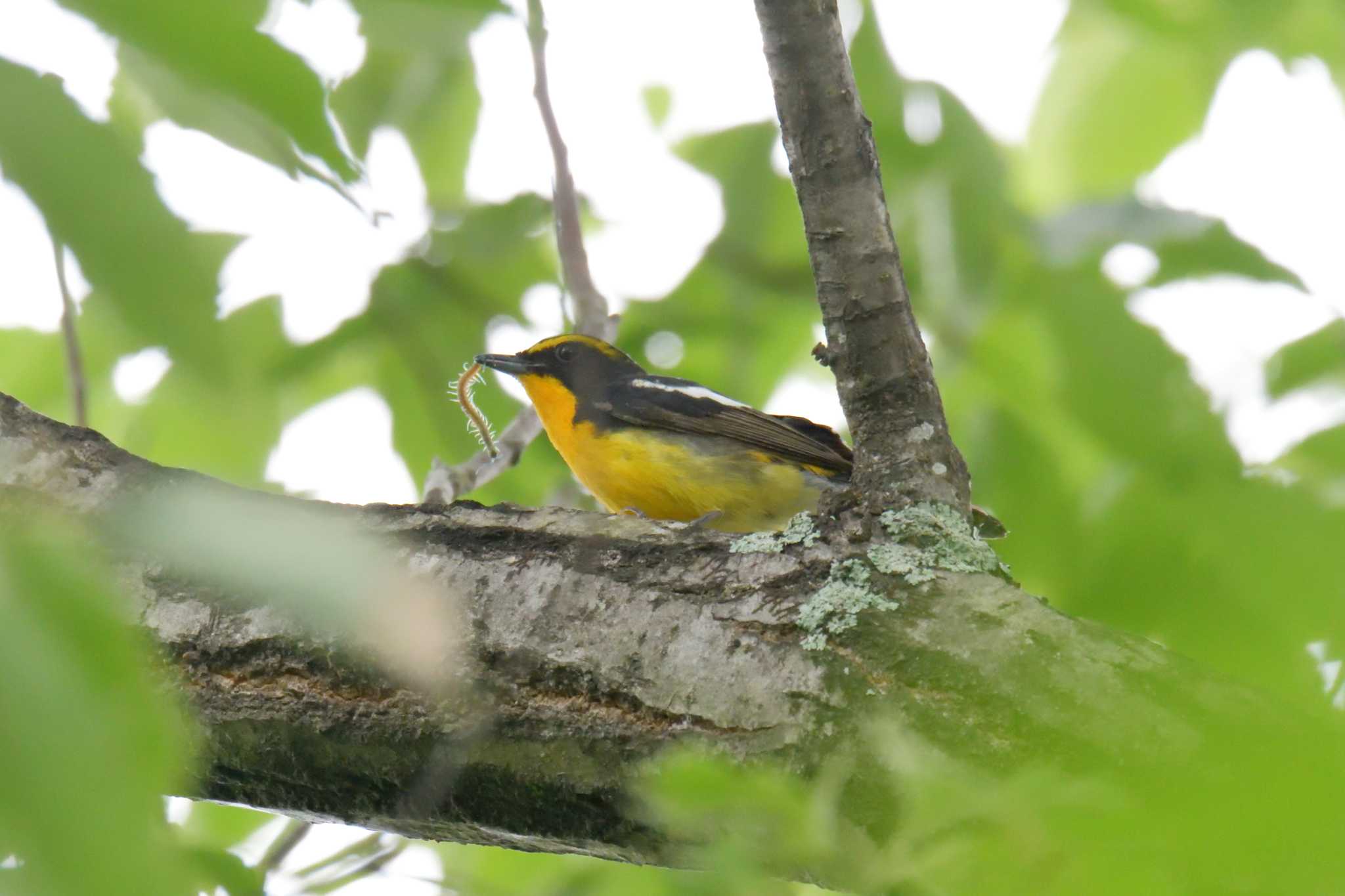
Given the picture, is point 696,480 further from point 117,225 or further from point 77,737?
point 77,737

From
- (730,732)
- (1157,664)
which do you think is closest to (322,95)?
(730,732)

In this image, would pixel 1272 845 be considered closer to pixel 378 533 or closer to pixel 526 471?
pixel 378 533

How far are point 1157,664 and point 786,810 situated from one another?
35.9 inches

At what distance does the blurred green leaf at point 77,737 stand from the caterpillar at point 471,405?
3.26 metres

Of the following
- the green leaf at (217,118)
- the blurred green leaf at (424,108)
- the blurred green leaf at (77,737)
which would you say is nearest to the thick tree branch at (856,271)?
the blurred green leaf at (424,108)

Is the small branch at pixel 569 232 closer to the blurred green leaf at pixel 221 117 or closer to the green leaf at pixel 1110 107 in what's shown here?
the green leaf at pixel 1110 107

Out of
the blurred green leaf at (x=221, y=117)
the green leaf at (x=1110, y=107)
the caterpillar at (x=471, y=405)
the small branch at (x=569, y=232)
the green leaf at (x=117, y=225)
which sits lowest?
the green leaf at (x=117, y=225)

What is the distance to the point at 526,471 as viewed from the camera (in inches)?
205

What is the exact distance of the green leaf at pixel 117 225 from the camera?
95 centimetres

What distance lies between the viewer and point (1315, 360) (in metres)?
2.87

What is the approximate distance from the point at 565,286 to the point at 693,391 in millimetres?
1267

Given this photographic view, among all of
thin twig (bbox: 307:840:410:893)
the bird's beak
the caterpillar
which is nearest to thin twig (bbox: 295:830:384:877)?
thin twig (bbox: 307:840:410:893)

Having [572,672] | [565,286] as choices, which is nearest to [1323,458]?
[572,672]

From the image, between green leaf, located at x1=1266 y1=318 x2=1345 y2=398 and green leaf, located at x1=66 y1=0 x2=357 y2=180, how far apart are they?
7.99 ft
